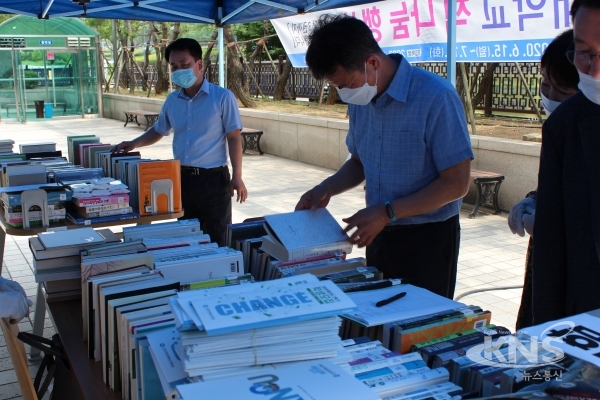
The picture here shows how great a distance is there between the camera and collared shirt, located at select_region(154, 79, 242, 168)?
4.64 meters

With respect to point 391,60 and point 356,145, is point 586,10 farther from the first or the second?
point 356,145

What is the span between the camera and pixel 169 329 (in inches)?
63.1

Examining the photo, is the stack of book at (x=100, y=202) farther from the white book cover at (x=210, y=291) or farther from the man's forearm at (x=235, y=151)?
the white book cover at (x=210, y=291)

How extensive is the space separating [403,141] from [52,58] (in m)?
19.2

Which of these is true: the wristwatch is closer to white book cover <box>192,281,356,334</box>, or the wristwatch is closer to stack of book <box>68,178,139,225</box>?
white book cover <box>192,281,356,334</box>

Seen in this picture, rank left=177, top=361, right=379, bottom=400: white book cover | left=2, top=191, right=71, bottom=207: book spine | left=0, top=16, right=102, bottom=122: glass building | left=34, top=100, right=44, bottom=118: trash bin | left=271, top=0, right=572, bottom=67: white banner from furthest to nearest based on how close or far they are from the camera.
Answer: left=34, top=100, right=44, bottom=118: trash bin < left=0, top=16, right=102, bottom=122: glass building < left=271, top=0, right=572, bottom=67: white banner < left=2, top=191, right=71, bottom=207: book spine < left=177, top=361, right=379, bottom=400: white book cover

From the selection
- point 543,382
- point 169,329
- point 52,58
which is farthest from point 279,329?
point 52,58

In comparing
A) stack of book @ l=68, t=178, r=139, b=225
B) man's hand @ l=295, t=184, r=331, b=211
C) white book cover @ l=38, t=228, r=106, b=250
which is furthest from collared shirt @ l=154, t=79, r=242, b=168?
man's hand @ l=295, t=184, r=331, b=211

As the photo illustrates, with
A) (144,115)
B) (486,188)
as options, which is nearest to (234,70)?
(144,115)

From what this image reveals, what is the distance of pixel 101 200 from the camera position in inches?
156

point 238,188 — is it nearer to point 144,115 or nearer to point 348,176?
point 348,176

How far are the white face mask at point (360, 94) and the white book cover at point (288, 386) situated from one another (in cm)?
143

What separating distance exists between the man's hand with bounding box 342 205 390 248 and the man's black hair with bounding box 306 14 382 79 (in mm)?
558

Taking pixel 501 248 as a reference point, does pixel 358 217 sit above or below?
above
